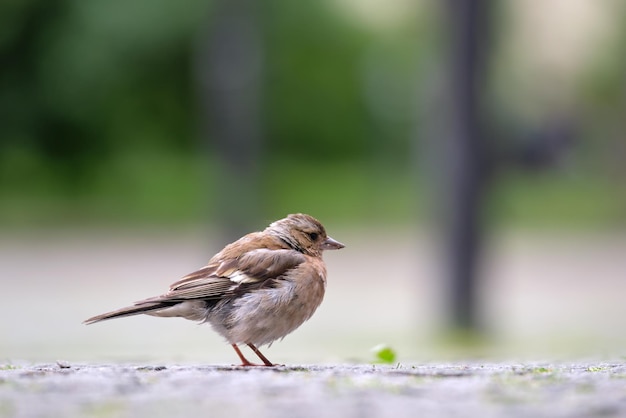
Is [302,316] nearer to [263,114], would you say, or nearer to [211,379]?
[211,379]

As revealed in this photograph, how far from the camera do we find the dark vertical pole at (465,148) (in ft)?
48.0

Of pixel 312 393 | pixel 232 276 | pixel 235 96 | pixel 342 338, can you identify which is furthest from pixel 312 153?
pixel 312 393

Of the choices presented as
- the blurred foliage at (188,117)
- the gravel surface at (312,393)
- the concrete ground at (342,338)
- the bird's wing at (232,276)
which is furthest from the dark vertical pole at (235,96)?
the gravel surface at (312,393)

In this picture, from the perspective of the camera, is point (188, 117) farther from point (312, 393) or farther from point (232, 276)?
point (312, 393)

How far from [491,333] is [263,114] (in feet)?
74.6

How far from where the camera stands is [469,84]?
48.0 feet

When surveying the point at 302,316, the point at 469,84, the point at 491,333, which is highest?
the point at 469,84

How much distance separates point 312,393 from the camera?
4102 millimetres

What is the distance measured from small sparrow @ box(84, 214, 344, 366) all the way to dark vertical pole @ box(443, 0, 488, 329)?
27.7 ft

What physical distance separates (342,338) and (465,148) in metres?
3.09

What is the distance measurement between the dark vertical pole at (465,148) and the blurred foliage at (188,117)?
14.5 metres

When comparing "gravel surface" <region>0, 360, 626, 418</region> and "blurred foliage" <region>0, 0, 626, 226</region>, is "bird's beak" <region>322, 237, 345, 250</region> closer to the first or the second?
"gravel surface" <region>0, 360, 626, 418</region>

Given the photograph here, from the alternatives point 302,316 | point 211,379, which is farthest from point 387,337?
point 211,379

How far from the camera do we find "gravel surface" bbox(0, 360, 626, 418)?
3734 millimetres
